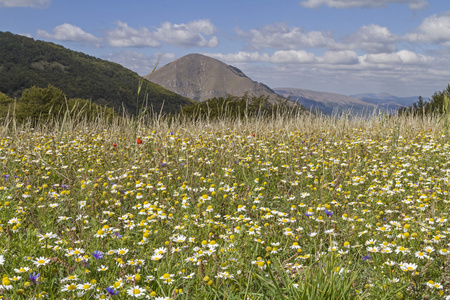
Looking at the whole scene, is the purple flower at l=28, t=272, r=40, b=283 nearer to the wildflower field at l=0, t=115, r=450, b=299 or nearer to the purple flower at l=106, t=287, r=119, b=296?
the wildflower field at l=0, t=115, r=450, b=299

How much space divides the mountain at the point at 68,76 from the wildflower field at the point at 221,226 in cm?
5600

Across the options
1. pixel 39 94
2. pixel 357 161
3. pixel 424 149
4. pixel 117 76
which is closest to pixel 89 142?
pixel 357 161

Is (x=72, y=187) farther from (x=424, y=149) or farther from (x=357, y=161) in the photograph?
(x=424, y=149)

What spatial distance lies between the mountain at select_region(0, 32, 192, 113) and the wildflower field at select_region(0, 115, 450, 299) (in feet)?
184

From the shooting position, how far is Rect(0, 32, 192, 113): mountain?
232 feet

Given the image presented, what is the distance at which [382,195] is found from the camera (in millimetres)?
4387

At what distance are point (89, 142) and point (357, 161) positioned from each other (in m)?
5.06

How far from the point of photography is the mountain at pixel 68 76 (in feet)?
232

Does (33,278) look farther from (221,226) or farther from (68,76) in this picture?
(68,76)

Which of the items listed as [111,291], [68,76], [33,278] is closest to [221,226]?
[111,291]

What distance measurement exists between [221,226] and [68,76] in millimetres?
97997

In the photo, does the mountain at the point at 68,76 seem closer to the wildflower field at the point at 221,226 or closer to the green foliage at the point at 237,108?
the green foliage at the point at 237,108

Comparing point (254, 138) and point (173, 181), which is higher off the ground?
point (254, 138)

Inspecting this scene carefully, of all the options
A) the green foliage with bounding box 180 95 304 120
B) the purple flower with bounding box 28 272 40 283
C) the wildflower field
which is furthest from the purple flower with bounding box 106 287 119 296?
the green foliage with bounding box 180 95 304 120
